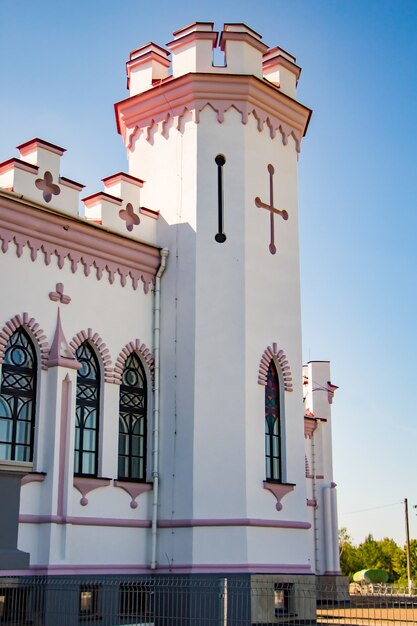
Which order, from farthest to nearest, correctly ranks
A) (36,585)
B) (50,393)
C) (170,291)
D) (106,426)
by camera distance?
(170,291) → (106,426) → (50,393) → (36,585)

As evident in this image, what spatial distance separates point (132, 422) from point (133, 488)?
1.30 meters

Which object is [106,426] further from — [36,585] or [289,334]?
[289,334]

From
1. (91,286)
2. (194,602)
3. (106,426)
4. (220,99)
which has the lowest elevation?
(194,602)

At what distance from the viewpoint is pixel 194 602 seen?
15625 millimetres

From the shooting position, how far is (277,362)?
1786 centimetres

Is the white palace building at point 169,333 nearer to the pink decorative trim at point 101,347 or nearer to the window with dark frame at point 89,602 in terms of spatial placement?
the pink decorative trim at point 101,347

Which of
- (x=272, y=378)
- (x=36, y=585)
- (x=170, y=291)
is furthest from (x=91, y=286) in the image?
(x=36, y=585)

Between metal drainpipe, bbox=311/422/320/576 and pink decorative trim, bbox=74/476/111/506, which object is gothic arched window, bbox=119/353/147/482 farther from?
metal drainpipe, bbox=311/422/320/576

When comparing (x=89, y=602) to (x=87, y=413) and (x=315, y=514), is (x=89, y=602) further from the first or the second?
(x=315, y=514)

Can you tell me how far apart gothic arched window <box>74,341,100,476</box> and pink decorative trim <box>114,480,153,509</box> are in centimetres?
54

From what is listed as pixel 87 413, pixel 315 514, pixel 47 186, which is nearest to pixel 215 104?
pixel 47 186

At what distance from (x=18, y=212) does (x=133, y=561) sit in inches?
264

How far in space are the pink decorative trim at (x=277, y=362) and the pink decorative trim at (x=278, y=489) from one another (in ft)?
6.37

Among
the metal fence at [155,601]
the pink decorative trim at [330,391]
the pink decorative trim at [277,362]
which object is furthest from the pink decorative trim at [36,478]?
the pink decorative trim at [330,391]
